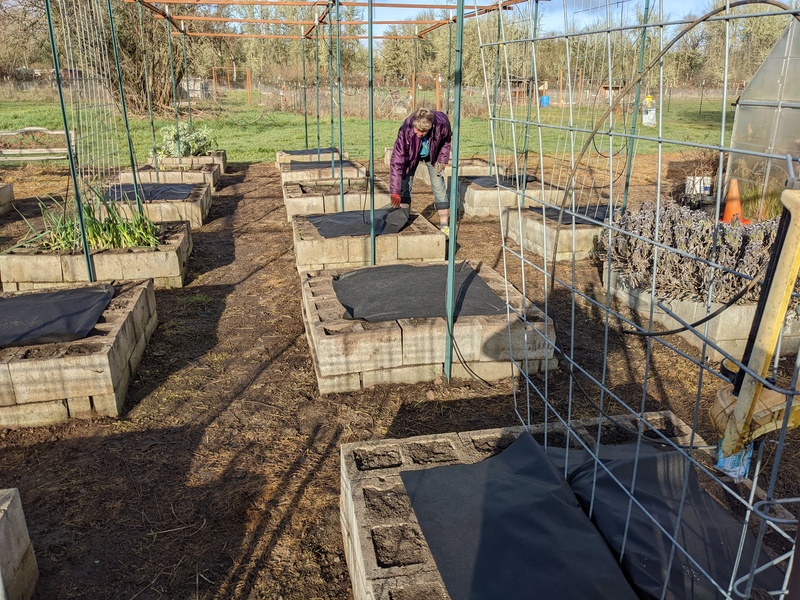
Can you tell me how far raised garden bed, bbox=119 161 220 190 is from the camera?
904 centimetres

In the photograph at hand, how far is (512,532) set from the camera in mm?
1964

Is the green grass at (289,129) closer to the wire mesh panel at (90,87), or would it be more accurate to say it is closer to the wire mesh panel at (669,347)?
the wire mesh panel at (669,347)

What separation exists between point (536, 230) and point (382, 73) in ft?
102

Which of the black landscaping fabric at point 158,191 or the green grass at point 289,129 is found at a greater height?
the green grass at point 289,129

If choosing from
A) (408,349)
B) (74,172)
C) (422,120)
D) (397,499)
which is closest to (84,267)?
(74,172)

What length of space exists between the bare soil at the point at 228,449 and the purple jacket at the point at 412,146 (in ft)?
5.94

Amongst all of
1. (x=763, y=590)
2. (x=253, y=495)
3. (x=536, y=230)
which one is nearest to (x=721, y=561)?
(x=763, y=590)

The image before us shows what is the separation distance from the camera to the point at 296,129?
19.4 meters

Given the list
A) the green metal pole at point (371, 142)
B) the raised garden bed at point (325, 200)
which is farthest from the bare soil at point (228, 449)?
the raised garden bed at point (325, 200)

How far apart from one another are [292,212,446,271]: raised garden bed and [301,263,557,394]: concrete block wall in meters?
1.85

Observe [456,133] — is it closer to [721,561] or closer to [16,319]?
[721,561]

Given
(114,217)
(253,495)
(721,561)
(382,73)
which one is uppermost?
(382,73)

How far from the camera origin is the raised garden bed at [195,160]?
33.4ft

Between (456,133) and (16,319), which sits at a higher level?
(456,133)
